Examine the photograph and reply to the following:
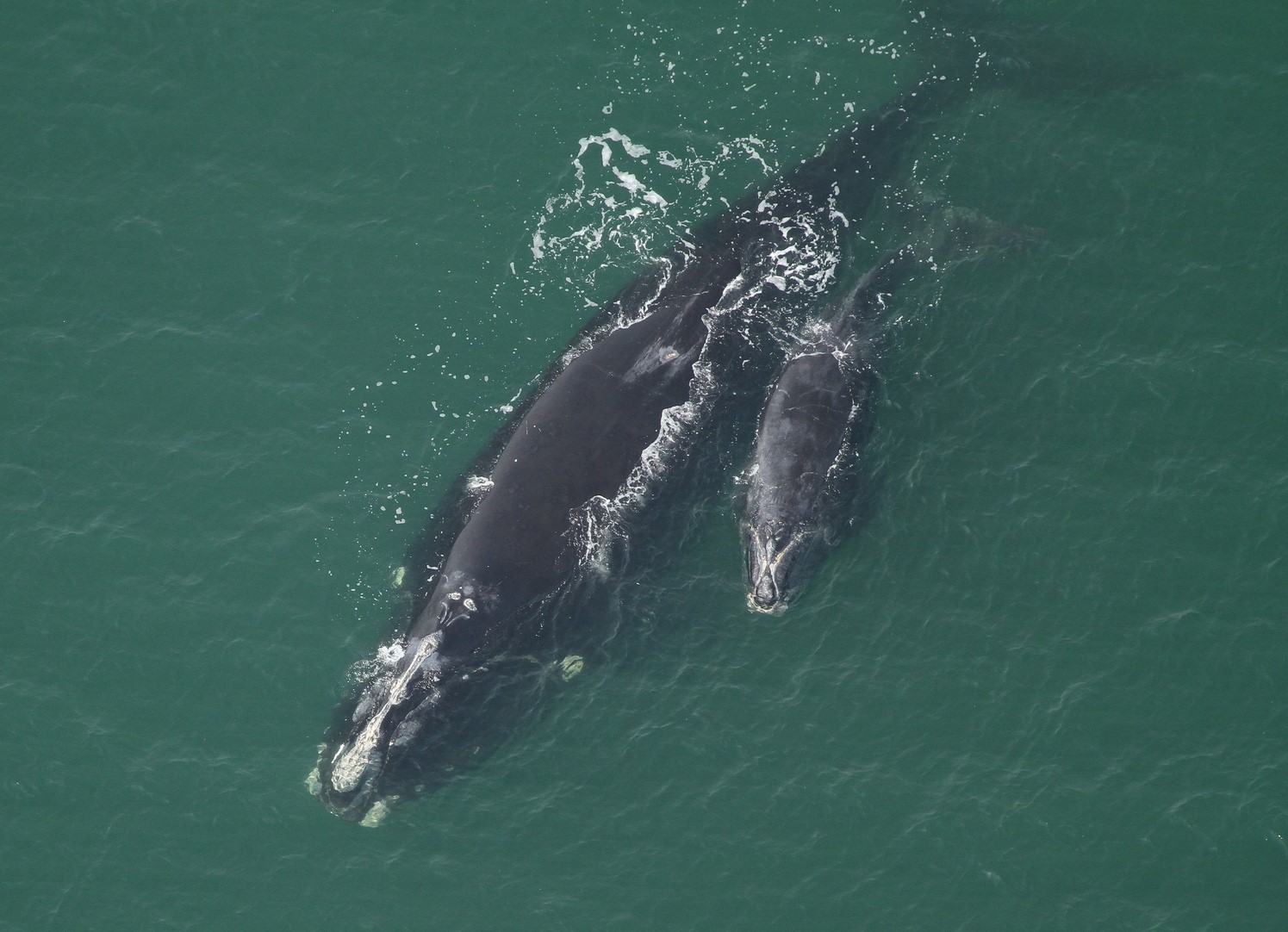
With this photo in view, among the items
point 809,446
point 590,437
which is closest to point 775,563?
point 809,446

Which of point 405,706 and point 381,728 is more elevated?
point 405,706

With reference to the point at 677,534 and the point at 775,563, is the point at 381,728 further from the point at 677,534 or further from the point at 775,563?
the point at 775,563

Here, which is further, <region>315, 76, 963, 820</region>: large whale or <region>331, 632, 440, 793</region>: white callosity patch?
<region>315, 76, 963, 820</region>: large whale

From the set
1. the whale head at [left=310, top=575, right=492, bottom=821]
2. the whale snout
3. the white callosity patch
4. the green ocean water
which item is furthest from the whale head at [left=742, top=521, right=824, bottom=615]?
the white callosity patch

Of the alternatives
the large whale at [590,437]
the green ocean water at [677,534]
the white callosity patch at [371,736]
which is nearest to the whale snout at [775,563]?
the green ocean water at [677,534]

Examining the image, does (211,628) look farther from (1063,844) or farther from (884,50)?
(884,50)

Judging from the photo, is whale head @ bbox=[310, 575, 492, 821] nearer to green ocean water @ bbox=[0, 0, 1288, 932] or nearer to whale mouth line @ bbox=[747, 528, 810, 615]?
green ocean water @ bbox=[0, 0, 1288, 932]

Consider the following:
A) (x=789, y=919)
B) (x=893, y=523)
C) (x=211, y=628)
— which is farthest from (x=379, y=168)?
(x=789, y=919)
